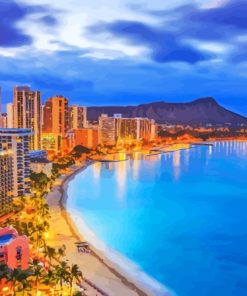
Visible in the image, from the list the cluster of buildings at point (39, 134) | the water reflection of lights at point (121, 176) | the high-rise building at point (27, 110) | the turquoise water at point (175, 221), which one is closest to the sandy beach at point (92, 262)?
the turquoise water at point (175, 221)

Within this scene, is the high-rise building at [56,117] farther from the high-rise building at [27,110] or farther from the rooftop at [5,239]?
the rooftop at [5,239]

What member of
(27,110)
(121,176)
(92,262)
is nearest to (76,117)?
(27,110)

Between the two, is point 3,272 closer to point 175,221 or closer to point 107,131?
point 175,221

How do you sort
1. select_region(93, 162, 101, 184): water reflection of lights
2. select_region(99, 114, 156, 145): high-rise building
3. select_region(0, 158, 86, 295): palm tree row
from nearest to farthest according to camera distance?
select_region(0, 158, 86, 295): palm tree row
select_region(93, 162, 101, 184): water reflection of lights
select_region(99, 114, 156, 145): high-rise building

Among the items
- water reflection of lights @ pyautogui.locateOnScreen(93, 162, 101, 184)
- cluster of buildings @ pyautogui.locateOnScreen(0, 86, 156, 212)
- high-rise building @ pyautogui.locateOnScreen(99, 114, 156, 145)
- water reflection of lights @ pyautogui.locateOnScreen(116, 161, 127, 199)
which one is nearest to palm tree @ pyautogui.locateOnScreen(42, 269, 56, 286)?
cluster of buildings @ pyautogui.locateOnScreen(0, 86, 156, 212)

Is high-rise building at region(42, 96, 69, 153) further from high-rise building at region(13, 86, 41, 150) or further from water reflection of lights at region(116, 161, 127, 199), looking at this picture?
water reflection of lights at region(116, 161, 127, 199)
